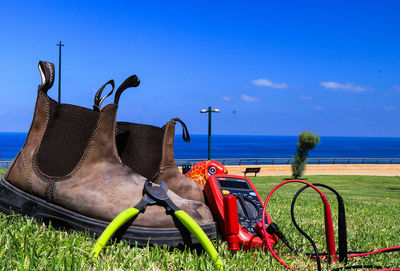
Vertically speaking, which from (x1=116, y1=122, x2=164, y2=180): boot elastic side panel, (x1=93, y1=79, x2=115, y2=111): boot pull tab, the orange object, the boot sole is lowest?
the boot sole

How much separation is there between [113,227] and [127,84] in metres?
0.97

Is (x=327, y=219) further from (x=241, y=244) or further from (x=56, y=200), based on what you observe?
(x=56, y=200)

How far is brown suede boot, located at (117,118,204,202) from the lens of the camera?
3.13 meters

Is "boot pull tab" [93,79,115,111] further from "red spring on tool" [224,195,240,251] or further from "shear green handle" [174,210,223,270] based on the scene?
"red spring on tool" [224,195,240,251]

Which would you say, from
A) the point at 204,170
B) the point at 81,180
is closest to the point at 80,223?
the point at 81,180

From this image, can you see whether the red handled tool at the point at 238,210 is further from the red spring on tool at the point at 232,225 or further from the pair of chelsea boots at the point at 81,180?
the pair of chelsea boots at the point at 81,180

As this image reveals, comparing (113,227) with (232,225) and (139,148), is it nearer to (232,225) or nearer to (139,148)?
(232,225)

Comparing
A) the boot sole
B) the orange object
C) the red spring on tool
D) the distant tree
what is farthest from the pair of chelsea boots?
the distant tree

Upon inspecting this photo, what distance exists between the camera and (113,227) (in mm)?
2072

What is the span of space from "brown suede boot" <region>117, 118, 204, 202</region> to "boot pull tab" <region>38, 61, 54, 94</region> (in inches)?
29.8

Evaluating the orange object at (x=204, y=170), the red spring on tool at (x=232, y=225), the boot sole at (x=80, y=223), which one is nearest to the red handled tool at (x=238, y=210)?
the red spring on tool at (x=232, y=225)

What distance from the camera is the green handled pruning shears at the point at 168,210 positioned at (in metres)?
2.02

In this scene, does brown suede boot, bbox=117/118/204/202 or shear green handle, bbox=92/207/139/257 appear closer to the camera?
shear green handle, bbox=92/207/139/257

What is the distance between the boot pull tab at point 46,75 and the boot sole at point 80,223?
726 mm
